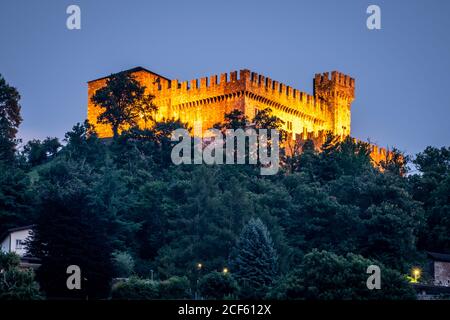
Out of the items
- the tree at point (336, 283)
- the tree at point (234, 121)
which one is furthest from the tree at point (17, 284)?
the tree at point (234, 121)

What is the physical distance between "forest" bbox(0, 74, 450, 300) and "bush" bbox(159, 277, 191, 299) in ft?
0.13

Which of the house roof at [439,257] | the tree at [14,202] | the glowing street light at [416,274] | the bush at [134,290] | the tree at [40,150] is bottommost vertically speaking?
the bush at [134,290]

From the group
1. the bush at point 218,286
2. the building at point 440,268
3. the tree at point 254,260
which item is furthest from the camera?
the building at point 440,268

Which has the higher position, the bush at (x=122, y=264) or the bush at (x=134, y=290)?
the bush at (x=122, y=264)

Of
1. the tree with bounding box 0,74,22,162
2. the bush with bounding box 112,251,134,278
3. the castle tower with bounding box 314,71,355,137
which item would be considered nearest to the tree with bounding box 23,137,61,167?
the tree with bounding box 0,74,22,162

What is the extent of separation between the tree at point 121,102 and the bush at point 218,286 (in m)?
27.5

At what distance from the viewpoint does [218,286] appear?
137ft

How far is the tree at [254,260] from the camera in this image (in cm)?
4334

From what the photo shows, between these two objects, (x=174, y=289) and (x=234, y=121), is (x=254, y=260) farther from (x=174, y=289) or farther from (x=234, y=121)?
(x=234, y=121)

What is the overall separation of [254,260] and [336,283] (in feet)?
22.9

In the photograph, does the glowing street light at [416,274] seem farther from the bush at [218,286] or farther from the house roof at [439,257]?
the bush at [218,286]

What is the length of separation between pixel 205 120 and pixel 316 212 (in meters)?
20.6

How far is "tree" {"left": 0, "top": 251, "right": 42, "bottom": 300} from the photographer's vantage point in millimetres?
34969
